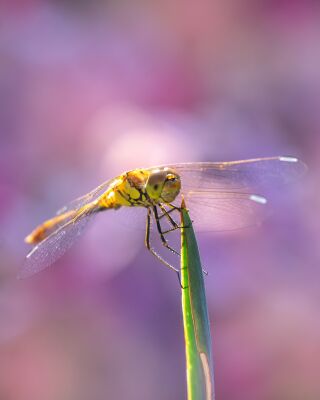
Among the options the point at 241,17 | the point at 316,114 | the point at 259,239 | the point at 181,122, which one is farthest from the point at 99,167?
the point at 241,17

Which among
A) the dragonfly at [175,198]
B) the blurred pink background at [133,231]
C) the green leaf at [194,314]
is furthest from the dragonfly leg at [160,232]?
the blurred pink background at [133,231]

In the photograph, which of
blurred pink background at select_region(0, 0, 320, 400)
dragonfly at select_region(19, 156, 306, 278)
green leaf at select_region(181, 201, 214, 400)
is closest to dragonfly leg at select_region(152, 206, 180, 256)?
dragonfly at select_region(19, 156, 306, 278)

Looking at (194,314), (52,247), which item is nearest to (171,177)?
(52,247)

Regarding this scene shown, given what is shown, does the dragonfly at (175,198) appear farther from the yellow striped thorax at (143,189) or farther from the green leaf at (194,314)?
the green leaf at (194,314)

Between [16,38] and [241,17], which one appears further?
[241,17]

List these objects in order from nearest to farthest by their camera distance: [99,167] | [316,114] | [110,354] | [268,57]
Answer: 1. [110,354]
2. [99,167]
3. [316,114]
4. [268,57]

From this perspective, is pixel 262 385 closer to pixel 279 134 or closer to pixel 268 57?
pixel 279 134
